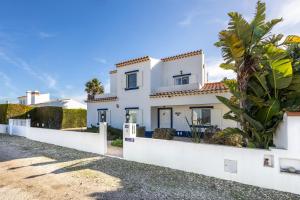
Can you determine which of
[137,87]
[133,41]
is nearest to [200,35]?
[133,41]

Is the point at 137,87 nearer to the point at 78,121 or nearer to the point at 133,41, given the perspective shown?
the point at 133,41

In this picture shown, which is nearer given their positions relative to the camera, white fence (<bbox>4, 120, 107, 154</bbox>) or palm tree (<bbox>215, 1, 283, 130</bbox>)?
palm tree (<bbox>215, 1, 283, 130</bbox>)

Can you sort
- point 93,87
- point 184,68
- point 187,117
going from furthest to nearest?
1. point 93,87
2. point 184,68
3. point 187,117

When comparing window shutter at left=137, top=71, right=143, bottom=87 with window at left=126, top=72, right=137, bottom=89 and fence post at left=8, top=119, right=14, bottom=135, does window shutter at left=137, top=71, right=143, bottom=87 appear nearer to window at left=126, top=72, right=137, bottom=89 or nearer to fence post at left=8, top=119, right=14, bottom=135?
window at left=126, top=72, right=137, bottom=89

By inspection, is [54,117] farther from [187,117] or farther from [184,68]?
[184,68]

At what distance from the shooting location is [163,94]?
18.1 m

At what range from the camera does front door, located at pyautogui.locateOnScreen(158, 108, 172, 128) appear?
1994 centimetres

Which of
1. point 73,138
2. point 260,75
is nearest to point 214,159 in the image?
point 260,75

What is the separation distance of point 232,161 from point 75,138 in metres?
9.92

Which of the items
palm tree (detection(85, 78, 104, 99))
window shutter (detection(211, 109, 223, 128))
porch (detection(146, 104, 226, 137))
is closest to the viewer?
window shutter (detection(211, 109, 223, 128))

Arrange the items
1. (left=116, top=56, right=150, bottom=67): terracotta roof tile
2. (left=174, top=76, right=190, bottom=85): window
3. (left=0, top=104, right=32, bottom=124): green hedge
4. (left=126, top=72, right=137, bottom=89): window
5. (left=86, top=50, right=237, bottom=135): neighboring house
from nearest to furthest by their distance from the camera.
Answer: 1. (left=86, top=50, right=237, bottom=135): neighboring house
2. (left=116, top=56, right=150, bottom=67): terracotta roof tile
3. (left=174, top=76, right=190, bottom=85): window
4. (left=126, top=72, right=137, bottom=89): window
5. (left=0, top=104, right=32, bottom=124): green hedge

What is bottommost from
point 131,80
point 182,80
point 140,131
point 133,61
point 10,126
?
point 140,131

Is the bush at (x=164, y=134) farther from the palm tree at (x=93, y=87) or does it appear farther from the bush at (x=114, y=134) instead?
the palm tree at (x=93, y=87)

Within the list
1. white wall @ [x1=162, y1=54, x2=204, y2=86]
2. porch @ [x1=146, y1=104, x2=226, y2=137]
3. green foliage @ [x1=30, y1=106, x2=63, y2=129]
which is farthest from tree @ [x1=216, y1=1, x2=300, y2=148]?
green foliage @ [x1=30, y1=106, x2=63, y2=129]
